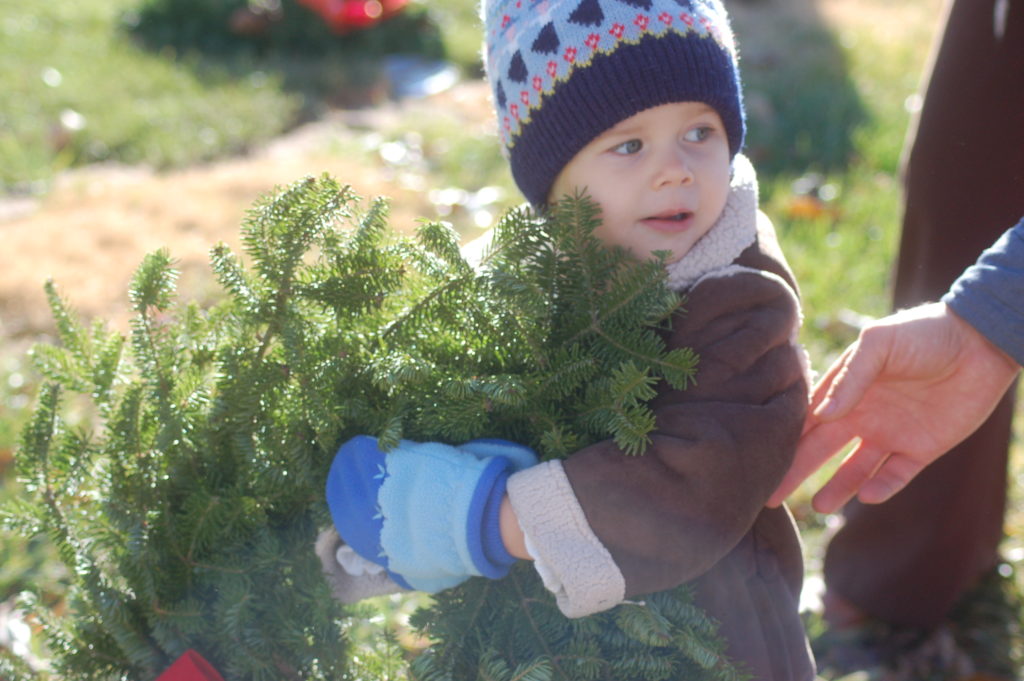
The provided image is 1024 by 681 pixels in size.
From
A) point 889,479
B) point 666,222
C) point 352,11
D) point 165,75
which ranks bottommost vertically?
point 889,479

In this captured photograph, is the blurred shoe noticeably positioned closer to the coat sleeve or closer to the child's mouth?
the coat sleeve

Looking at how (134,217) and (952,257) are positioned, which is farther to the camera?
(134,217)

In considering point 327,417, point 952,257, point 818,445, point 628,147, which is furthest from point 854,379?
point 327,417

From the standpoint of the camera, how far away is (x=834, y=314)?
3.56 m

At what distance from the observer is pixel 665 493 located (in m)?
1.41

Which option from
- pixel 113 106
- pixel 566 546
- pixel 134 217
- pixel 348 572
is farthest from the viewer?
pixel 113 106

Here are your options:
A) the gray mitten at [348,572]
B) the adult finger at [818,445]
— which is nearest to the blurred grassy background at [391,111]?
the adult finger at [818,445]

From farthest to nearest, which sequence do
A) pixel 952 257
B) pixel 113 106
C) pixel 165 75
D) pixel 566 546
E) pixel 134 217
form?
pixel 165 75, pixel 113 106, pixel 134 217, pixel 952 257, pixel 566 546

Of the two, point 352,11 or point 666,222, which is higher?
point 352,11

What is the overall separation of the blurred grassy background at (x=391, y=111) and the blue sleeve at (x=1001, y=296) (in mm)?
1207

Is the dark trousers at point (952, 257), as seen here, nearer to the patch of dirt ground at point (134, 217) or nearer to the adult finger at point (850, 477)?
the adult finger at point (850, 477)

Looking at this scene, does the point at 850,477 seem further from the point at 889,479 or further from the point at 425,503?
the point at 425,503

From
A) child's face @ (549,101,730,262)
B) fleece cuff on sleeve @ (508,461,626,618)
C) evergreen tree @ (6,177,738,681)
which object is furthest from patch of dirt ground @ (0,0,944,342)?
fleece cuff on sleeve @ (508,461,626,618)

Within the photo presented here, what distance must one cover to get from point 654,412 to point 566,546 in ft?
0.81
